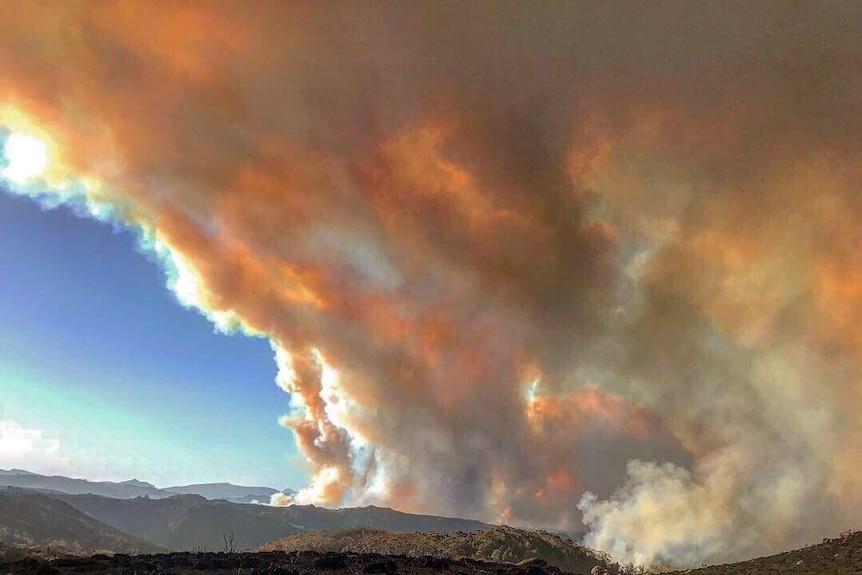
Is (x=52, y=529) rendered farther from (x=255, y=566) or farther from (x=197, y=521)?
(x=255, y=566)

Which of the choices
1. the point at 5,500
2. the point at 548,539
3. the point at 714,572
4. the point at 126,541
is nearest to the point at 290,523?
the point at 126,541

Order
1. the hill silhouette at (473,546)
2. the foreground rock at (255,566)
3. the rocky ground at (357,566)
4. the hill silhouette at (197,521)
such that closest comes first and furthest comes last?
1. the rocky ground at (357,566)
2. the foreground rock at (255,566)
3. the hill silhouette at (473,546)
4. the hill silhouette at (197,521)

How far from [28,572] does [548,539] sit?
68.0 meters

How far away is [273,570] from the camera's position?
40.2m

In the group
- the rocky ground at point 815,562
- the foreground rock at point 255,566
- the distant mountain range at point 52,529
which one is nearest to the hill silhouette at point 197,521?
the distant mountain range at point 52,529

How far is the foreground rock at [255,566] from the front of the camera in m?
40.2

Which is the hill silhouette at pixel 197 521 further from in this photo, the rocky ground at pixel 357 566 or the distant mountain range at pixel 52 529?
the rocky ground at pixel 357 566

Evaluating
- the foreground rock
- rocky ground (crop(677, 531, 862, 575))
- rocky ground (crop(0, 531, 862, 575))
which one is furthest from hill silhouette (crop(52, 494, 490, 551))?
rocky ground (crop(677, 531, 862, 575))

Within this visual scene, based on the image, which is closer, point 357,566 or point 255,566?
point 357,566

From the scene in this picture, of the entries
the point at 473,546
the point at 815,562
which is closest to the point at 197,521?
the point at 473,546

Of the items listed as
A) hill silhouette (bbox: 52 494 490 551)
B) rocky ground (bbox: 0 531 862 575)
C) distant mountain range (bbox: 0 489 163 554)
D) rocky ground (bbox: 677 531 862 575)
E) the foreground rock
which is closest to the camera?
rocky ground (bbox: 677 531 862 575)

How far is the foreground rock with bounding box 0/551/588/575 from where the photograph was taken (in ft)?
132

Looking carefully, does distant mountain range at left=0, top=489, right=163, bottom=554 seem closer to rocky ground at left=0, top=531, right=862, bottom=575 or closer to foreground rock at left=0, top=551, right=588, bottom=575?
foreground rock at left=0, top=551, right=588, bottom=575

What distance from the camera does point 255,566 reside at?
143ft
